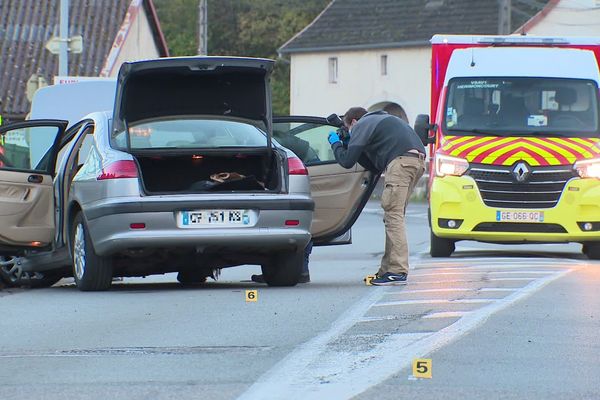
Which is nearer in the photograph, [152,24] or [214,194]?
[214,194]

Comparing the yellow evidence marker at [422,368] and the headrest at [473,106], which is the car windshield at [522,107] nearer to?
the headrest at [473,106]

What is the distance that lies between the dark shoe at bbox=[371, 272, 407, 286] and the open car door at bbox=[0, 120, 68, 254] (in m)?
3.00

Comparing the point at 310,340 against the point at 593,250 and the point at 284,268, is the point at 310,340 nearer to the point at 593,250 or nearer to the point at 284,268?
the point at 284,268

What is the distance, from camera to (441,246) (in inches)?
788

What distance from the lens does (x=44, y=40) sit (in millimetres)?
51750

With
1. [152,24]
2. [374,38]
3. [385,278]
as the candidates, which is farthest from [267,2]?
[385,278]

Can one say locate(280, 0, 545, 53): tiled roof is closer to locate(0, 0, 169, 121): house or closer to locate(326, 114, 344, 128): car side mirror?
locate(0, 0, 169, 121): house

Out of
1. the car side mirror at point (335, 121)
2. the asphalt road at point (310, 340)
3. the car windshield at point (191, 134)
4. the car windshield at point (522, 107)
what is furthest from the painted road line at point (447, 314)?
the car windshield at point (522, 107)

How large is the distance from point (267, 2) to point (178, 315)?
266ft

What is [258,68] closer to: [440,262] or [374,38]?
[440,262]

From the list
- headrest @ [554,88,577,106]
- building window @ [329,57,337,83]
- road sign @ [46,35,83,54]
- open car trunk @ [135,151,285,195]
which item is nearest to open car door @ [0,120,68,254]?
open car trunk @ [135,151,285,195]

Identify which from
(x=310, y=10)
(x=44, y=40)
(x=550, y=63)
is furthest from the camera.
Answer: (x=310, y=10)

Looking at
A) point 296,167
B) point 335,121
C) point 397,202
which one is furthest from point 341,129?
point 296,167

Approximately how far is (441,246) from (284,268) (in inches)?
256
